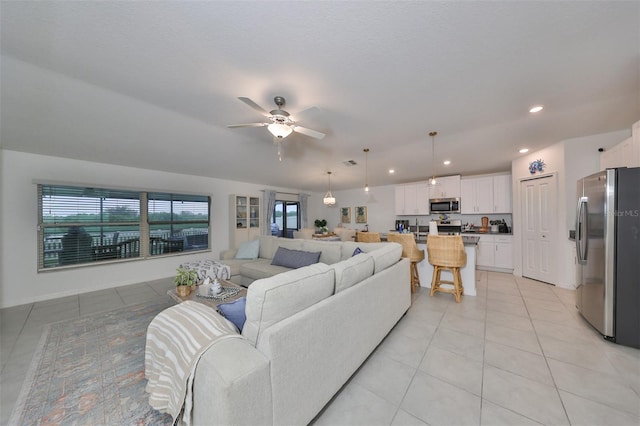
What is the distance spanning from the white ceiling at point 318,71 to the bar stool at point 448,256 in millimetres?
1618

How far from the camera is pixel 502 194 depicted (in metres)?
5.10

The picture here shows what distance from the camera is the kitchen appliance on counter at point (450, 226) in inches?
227

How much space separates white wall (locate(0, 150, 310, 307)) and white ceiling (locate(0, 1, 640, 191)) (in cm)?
32

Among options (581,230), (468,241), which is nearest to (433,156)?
(468,241)

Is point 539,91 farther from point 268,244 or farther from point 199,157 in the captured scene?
point 199,157

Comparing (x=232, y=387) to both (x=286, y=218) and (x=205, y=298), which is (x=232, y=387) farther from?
(x=286, y=218)

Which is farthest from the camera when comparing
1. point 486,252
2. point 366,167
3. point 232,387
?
point 366,167

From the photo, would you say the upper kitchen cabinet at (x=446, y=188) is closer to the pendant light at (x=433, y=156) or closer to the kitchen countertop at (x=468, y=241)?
the pendant light at (x=433, y=156)

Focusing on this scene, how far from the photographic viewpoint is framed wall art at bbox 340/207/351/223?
8042 mm

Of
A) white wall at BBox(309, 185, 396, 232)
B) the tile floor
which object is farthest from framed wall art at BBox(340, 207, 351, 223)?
the tile floor

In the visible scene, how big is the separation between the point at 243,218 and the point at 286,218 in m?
2.11

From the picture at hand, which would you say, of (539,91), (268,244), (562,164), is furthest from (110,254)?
(562,164)

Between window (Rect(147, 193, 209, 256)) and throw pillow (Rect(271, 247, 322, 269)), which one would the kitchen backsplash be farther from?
window (Rect(147, 193, 209, 256))

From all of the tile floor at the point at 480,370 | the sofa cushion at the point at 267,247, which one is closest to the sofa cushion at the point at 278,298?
the tile floor at the point at 480,370
